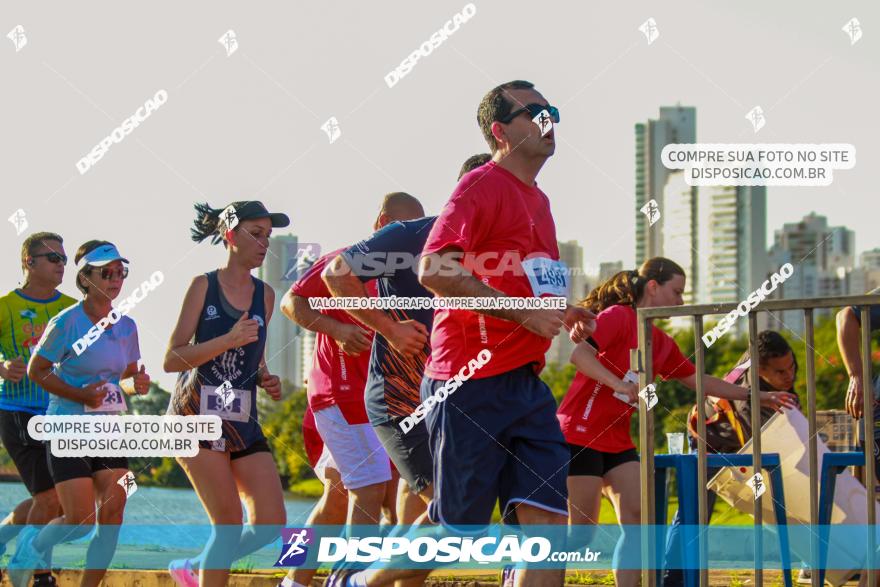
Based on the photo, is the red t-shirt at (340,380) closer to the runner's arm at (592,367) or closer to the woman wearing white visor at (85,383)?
the runner's arm at (592,367)

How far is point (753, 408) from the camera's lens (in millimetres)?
4750

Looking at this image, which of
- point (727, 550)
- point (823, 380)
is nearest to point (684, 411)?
point (823, 380)

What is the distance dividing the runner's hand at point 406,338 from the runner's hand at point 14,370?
2.87 m

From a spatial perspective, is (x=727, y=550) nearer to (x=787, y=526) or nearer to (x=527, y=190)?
(x=787, y=526)

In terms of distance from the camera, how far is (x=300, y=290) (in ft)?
19.9

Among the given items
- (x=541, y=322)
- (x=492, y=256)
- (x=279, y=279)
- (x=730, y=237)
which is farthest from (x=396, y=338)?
(x=730, y=237)

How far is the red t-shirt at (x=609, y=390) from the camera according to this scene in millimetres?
6422

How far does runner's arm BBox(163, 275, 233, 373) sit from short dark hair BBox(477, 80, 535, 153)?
163cm

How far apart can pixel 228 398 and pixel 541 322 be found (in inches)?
77.9

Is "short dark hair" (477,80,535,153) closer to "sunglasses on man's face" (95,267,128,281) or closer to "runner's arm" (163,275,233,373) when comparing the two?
"runner's arm" (163,275,233,373)

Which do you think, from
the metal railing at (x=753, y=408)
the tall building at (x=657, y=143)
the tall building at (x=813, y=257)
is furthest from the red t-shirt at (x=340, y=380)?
the tall building at (x=813, y=257)

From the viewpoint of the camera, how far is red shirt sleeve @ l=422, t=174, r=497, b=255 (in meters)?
4.72

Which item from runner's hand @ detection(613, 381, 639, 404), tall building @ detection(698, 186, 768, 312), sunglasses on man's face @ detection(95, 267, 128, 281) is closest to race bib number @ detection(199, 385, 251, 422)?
sunglasses on man's face @ detection(95, 267, 128, 281)

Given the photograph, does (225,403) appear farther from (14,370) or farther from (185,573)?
(14,370)
